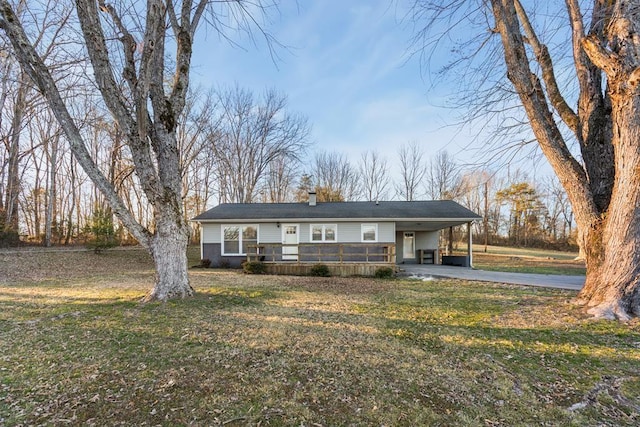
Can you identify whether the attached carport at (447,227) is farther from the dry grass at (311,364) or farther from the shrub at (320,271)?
the dry grass at (311,364)

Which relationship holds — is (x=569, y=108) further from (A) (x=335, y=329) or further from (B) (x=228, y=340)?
(B) (x=228, y=340)

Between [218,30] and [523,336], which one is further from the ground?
[218,30]

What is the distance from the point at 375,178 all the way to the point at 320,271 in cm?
2162

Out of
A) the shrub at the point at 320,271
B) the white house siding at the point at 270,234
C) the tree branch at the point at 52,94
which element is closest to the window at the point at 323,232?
the white house siding at the point at 270,234

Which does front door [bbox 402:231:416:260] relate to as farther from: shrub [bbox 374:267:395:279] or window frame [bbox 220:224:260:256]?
window frame [bbox 220:224:260:256]

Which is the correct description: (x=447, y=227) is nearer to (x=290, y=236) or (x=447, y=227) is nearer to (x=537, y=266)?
(x=537, y=266)

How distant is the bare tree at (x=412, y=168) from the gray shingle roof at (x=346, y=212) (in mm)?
→ 16312

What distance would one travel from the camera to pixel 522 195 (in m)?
32.1

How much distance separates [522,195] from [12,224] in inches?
1691

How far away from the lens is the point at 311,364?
3486 mm

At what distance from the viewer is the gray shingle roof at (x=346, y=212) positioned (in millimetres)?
13461

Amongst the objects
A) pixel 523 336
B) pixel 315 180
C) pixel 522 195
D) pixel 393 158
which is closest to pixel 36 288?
pixel 523 336

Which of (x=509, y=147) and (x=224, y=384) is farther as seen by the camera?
(x=509, y=147)

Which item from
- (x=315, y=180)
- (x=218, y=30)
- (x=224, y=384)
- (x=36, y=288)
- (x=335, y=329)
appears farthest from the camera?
(x=315, y=180)
